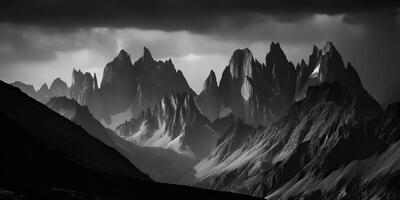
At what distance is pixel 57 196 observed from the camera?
654 feet

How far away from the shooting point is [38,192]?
7820 inches

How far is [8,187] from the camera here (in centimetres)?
19488

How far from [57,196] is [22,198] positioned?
15.5 metres

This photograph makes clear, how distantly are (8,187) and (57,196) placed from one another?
397 inches

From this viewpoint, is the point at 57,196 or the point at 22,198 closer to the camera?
the point at 22,198

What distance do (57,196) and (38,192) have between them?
3.79m

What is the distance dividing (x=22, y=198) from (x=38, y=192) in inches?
557

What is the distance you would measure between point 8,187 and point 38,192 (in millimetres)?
6510

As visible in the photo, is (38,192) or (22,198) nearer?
(22,198)

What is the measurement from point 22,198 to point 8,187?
37.3 feet
